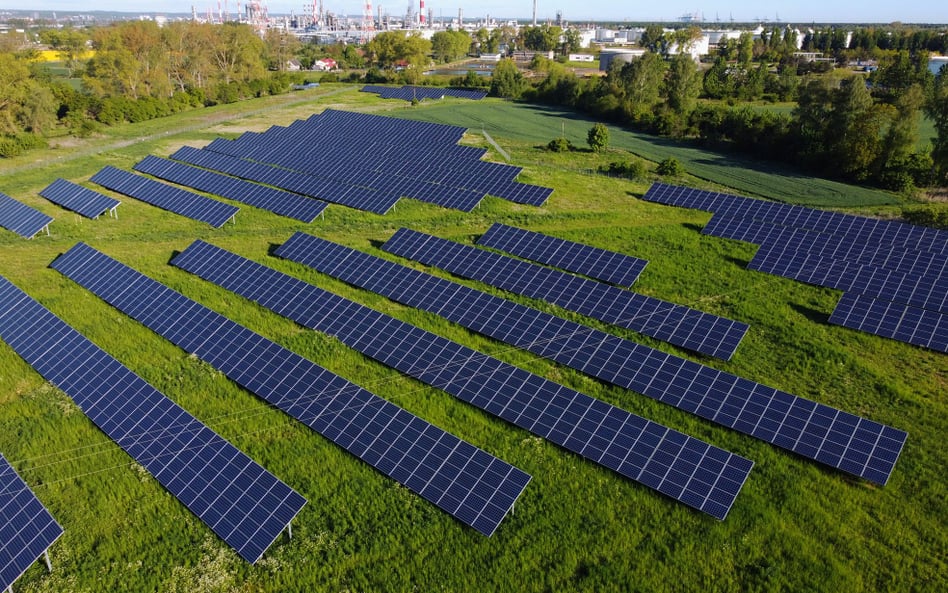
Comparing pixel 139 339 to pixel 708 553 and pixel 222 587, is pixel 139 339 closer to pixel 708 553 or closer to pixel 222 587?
pixel 222 587

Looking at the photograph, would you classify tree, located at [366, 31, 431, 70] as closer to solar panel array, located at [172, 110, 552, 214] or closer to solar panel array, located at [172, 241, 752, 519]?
solar panel array, located at [172, 110, 552, 214]

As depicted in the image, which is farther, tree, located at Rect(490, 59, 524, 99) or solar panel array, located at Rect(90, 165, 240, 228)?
tree, located at Rect(490, 59, 524, 99)

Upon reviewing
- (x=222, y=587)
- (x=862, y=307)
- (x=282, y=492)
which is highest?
(x=862, y=307)

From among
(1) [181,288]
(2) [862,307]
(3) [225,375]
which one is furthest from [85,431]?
(2) [862,307]

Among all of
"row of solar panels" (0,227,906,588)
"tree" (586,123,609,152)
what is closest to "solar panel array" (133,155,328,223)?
"row of solar panels" (0,227,906,588)

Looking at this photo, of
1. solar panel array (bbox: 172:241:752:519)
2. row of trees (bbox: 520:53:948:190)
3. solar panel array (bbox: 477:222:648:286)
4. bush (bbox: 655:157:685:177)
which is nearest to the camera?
solar panel array (bbox: 172:241:752:519)

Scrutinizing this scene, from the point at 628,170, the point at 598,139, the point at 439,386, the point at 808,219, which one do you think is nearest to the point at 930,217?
the point at 808,219
